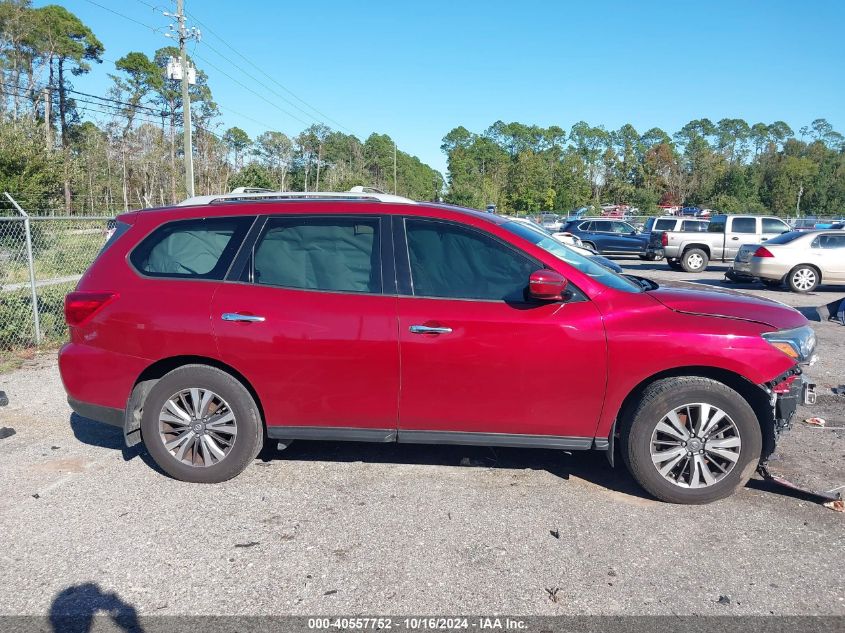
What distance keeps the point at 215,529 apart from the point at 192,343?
1.20 metres

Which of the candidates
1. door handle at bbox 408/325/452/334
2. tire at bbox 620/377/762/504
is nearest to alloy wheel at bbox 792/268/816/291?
tire at bbox 620/377/762/504

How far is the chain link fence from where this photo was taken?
838 centimetres

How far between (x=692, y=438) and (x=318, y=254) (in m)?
2.66

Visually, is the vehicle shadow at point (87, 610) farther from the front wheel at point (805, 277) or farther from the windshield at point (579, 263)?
the front wheel at point (805, 277)

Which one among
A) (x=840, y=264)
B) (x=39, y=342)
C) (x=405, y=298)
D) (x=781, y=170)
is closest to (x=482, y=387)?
(x=405, y=298)

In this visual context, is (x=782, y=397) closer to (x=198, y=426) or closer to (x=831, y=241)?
(x=198, y=426)

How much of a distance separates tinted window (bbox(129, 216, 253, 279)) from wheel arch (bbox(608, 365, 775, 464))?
9.13 ft

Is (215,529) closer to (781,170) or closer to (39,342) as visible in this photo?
(39,342)

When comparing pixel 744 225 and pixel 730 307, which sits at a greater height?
pixel 744 225

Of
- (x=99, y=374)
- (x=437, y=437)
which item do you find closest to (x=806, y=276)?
(x=437, y=437)

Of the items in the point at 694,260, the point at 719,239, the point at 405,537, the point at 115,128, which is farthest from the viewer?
the point at 115,128

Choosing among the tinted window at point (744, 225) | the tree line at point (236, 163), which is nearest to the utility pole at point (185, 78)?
the tree line at point (236, 163)

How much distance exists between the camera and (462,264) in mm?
4117

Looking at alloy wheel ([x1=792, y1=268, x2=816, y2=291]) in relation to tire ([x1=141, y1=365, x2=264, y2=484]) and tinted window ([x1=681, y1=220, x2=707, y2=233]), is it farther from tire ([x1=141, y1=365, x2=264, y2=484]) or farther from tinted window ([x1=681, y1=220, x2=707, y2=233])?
tire ([x1=141, y1=365, x2=264, y2=484])
